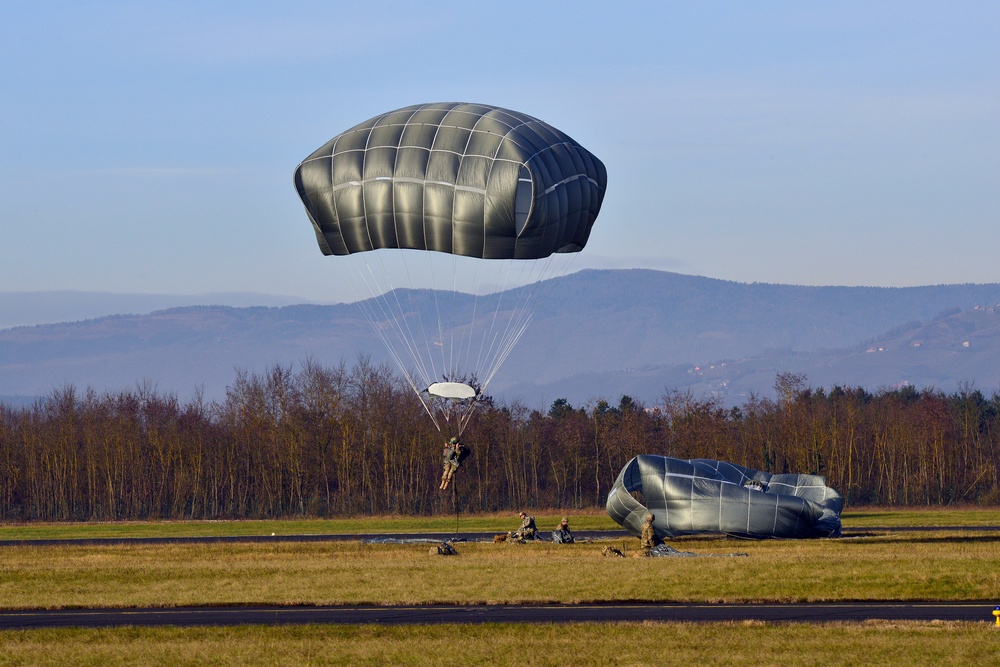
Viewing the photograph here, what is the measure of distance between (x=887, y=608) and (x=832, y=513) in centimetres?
1523

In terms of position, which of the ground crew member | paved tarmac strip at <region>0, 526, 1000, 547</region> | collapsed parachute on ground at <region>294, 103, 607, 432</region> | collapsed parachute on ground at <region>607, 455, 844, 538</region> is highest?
collapsed parachute on ground at <region>294, 103, 607, 432</region>

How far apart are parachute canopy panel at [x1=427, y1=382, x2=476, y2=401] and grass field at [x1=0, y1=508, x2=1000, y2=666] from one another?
15.5ft

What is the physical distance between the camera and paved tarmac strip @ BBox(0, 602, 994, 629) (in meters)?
23.6

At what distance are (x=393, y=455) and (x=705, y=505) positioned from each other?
45.7 m

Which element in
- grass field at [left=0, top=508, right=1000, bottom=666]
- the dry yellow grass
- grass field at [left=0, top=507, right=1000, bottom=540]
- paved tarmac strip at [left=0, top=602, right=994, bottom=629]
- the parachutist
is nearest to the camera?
grass field at [left=0, top=508, right=1000, bottom=666]

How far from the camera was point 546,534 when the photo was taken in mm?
43125

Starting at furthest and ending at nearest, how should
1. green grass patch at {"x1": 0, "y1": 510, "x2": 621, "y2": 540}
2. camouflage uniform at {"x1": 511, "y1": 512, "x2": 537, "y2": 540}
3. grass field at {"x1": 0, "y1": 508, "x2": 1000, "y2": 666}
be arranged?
green grass patch at {"x1": 0, "y1": 510, "x2": 621, "y2": 540}, camouflage uniform at {"x1": 511, "y1": 512, "x2": 537, "y2": 540}, grass field at {"x1": 0, "y1": 508, "x2": 1000, "y2": 666}

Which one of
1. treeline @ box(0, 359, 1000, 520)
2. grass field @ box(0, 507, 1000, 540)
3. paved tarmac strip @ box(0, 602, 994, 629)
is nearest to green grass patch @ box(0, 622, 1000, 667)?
paved tarmac strip @ box(0, 602, 994, 629)

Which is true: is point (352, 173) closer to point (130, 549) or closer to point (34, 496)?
point (130, 549)

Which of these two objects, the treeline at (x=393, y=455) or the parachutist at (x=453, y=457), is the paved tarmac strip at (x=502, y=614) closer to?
the parachutist at (x=453, y=457)

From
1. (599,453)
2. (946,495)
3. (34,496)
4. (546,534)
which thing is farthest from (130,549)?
(946,495)

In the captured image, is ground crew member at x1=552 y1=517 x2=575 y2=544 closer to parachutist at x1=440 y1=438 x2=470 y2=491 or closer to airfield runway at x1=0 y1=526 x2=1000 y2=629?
parachutist at x1=440 y1=438 x2=470 y2=491

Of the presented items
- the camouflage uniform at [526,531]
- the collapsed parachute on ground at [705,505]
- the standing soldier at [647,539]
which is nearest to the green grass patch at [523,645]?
the standing soldier at [647,539]

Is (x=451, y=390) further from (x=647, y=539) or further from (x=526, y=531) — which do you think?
(x=647, y=539)
